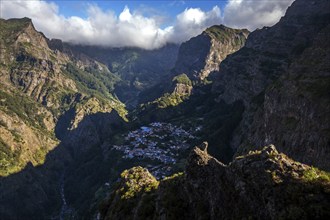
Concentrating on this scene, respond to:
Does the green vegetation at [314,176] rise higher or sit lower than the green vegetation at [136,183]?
higher

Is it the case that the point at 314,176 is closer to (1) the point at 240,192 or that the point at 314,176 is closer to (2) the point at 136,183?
(1) the point at 240,192

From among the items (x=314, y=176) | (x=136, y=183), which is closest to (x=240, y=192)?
(x=314, y=176)

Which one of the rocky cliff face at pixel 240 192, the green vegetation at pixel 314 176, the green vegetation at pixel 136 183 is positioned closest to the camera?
the rocky cliff face at pixel 240 192

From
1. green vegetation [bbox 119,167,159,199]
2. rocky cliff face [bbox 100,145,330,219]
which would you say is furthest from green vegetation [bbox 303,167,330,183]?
green vegetation [bbox 119,167,159,199]

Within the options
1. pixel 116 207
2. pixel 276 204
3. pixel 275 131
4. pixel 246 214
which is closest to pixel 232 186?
pixel 246 214

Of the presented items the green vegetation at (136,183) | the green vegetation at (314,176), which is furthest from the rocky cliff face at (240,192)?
the green vegetation at (136,183)

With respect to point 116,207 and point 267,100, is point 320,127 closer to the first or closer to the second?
point 267,100

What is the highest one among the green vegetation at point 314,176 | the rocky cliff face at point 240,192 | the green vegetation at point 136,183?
the green vegetation at point 314,176

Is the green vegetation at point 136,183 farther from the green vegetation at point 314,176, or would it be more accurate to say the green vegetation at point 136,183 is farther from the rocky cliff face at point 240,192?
the green vegetation at point 314,176

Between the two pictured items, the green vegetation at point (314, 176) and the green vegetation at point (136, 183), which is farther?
the green vegetation at point (136, 183)
